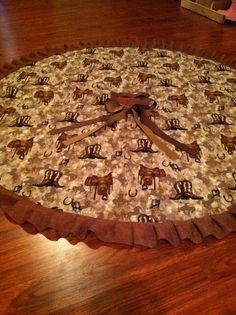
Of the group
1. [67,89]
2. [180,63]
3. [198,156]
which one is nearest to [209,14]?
[180,63]

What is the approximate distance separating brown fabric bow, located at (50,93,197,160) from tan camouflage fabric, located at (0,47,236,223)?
0.02m

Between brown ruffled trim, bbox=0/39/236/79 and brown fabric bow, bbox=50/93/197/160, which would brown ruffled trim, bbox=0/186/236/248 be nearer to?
brown fabric bow, bbox=50/93/197/160

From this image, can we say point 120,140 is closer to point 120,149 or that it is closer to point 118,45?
point 120,149

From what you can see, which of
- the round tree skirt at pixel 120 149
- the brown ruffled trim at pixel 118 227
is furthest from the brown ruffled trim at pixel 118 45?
the brown ruffled trim at pixel 118 227

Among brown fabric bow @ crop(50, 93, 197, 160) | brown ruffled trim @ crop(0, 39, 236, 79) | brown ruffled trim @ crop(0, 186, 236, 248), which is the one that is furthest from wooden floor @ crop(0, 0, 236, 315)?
brown ruffled trim @ crop(0, 39, 236, 79)

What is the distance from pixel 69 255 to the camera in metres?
0.83

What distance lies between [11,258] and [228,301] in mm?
567

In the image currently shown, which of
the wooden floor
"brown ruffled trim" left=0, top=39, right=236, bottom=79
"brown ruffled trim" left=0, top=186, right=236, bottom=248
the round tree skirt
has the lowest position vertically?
the wooden floor

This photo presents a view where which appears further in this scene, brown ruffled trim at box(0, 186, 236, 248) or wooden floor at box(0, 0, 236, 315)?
brown ruffled trim at box(0, 186, 236, 248)

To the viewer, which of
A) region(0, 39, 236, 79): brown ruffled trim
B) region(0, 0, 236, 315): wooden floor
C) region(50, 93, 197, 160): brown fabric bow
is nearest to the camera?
region(0, 0, 236, 315): wooden floor

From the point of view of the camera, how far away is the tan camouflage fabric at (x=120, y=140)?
0.95m

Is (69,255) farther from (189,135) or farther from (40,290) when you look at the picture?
(189,135)

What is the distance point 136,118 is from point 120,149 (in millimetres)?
181

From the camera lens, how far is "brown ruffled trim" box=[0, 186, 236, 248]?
855 mm
